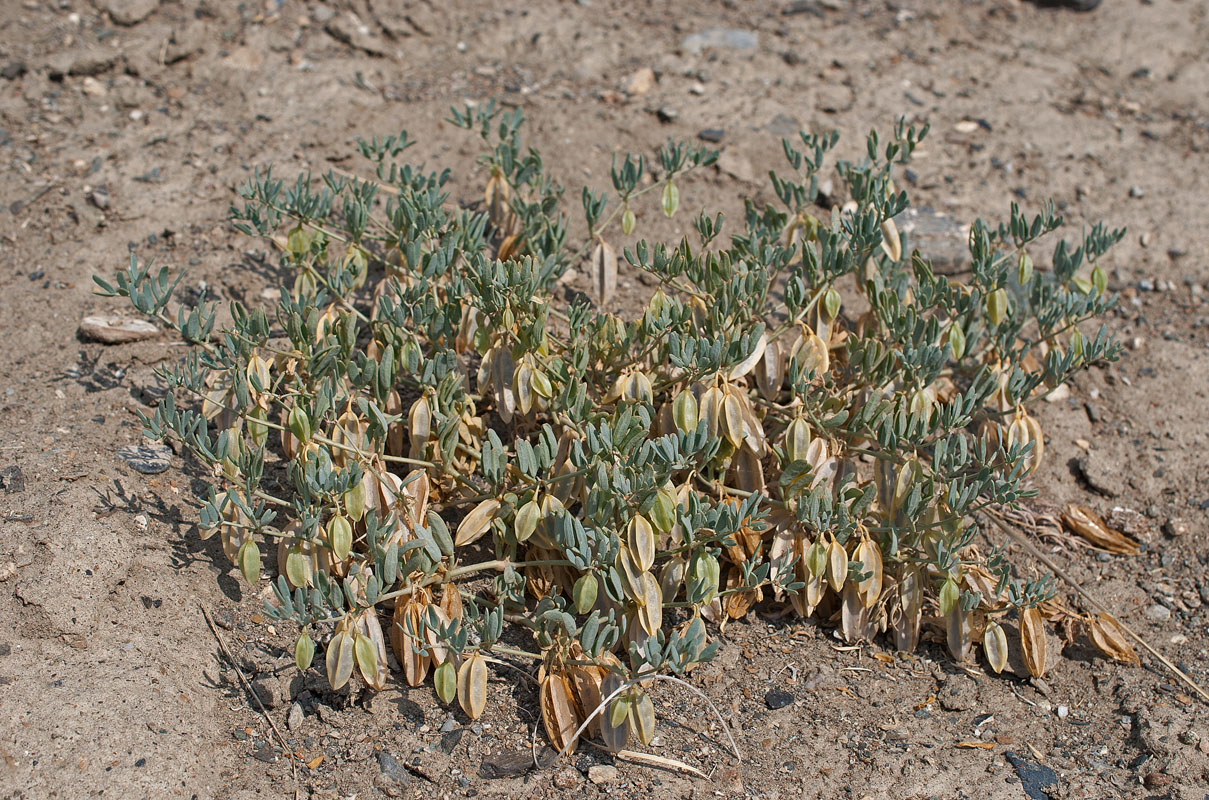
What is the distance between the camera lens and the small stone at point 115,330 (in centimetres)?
357

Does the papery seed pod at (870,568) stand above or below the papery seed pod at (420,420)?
below

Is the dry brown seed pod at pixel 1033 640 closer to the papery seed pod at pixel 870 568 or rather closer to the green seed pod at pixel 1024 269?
the papery seed pod at pixel 870 568

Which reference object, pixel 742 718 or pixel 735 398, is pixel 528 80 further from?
pixel 742 718

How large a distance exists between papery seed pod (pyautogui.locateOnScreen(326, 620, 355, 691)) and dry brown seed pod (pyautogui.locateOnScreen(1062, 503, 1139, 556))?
2420 mm

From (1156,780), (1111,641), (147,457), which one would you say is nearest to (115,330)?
(147,457)

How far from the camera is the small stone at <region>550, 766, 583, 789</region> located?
260 cm

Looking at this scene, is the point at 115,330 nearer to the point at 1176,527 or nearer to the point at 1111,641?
the point at 1111,641

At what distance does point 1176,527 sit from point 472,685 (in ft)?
8.20

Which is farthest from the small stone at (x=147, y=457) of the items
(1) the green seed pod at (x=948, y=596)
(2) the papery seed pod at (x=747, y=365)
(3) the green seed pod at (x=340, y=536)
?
(1) the green seed pod at (x=948, y=596)

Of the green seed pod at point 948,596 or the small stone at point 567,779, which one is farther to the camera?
the green seed pod at point 948,596

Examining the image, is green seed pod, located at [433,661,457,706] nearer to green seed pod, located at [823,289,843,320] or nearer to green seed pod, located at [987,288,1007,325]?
green seed pod, located at [823,289,843,320]

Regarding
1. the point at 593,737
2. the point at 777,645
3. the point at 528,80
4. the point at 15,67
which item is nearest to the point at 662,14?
the point at 528,80

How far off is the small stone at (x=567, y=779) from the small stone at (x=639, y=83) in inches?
131

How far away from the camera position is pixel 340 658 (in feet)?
8.45
